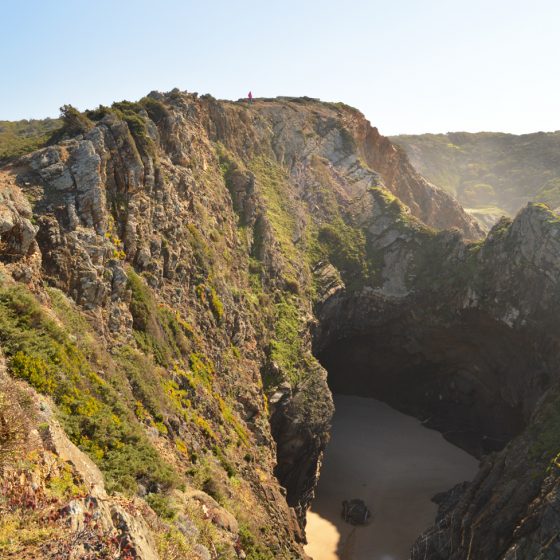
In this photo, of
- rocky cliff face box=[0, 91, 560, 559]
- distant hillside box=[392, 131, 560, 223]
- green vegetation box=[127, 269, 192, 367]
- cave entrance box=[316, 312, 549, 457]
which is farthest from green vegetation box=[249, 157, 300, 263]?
distant hillside box=[392, 131, 560, 223]

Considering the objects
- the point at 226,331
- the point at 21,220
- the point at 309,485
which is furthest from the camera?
the point at 309,485

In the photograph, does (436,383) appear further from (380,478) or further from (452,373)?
(380,478)

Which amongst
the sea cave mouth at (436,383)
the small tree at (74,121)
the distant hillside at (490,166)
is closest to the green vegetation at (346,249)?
the sea cave mouth at (436,383)

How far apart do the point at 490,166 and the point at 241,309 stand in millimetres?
130495

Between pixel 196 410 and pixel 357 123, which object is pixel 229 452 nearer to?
pixel 196 410

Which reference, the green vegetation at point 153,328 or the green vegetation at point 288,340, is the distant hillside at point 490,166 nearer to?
the green vegetation at point 288,340

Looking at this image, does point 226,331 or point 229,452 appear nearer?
point 229,452

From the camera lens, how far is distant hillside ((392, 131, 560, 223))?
122 metres

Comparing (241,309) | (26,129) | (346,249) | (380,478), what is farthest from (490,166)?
(241,309)

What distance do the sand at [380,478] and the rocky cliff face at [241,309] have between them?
122 inches

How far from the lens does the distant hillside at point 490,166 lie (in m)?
122

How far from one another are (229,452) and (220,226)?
18.5 m

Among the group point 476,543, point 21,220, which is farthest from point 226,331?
point 476,543

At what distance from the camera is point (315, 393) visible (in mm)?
36875
